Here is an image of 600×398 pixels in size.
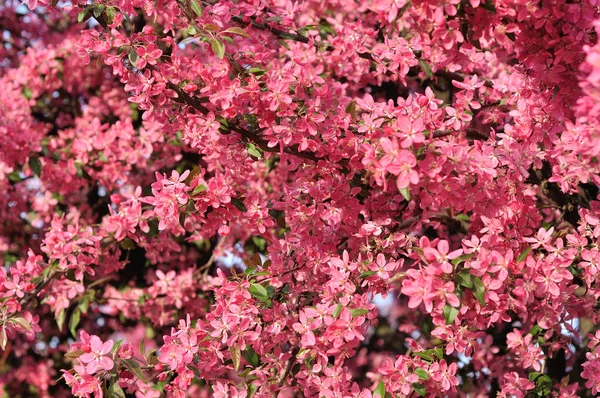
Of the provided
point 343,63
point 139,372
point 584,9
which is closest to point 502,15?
point 584,9

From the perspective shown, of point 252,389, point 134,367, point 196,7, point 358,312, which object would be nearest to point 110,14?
point 196,7

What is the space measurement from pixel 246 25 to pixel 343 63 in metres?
0.94

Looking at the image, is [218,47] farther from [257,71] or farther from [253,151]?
[253,151]

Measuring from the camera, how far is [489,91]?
384 cm

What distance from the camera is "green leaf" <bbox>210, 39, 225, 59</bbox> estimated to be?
278 cm

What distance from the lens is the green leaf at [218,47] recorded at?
2777 millimetres

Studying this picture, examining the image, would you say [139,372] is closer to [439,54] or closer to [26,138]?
[439,54]

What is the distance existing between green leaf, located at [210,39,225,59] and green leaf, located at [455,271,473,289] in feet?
4.05

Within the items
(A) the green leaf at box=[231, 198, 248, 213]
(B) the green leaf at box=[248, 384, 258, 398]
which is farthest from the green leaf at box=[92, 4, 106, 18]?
(B) the green leaf at box=[248, 384, 258, 398]

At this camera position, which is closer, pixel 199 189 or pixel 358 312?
pixel 358 312

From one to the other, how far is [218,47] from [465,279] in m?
1.31

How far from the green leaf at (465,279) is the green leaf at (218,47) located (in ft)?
4.05

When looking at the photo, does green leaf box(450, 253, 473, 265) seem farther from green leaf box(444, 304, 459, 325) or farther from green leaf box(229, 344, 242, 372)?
green leaf box(229, 344, 242, 372)

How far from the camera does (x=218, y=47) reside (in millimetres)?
2803
